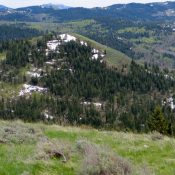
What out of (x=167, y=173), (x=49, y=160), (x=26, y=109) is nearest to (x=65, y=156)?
(x=49, y=160)

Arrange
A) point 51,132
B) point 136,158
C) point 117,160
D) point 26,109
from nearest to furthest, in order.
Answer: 1. point 117,160
2. point 136,158
3. point 51,132
4. point 26,109

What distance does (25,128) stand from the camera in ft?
72.6

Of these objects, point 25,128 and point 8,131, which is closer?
Answer: point 8,131

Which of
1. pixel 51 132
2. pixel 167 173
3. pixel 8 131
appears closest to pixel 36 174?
pixel 167 173

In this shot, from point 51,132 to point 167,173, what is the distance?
10.7 meters

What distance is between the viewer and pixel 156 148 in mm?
19203

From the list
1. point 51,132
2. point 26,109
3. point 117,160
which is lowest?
point 26,109

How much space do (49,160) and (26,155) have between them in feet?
4.05

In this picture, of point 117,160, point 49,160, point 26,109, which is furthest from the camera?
point 26,109

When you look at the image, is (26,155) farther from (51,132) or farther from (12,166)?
(51,132)

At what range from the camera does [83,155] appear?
1536 cm

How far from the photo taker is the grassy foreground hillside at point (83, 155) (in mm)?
12438

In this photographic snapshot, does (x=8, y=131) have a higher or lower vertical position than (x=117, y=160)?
lower

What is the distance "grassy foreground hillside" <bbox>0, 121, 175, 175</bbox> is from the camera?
40.8 ft
